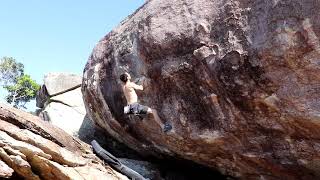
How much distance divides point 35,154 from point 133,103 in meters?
2.55

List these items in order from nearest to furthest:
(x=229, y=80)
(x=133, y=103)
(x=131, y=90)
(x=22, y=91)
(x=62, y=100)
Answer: (x=229, y=80) → (x=133, y=103) → (x=131, y=90) → (x=62, y=100) → (x=22, y=91)

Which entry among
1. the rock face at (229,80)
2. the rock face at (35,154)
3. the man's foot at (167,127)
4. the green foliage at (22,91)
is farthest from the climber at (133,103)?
the green foliage at (22,91)

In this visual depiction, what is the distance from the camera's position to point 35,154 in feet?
29.1

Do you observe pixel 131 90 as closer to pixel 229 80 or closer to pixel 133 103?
pixel 133 103

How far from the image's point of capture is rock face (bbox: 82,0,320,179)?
7.57m

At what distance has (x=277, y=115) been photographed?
8.21 metres

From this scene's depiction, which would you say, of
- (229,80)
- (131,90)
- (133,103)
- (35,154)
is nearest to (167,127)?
(133,103)

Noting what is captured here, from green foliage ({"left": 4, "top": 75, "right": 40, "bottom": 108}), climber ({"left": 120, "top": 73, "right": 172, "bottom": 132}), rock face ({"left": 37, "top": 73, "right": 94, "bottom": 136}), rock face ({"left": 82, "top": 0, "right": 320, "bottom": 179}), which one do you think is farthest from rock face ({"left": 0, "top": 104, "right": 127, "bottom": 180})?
green foliage ({"left": 4, "top": 75, "right": 40, "bottom": 108})

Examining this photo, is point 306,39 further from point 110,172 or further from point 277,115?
point 110,172

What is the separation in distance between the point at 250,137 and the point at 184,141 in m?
1.73

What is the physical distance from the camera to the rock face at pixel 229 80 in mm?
7570

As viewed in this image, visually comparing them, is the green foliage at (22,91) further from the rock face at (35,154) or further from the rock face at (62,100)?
the rock face at (35,154)

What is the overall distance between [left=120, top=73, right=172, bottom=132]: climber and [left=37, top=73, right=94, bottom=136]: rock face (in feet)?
17.5

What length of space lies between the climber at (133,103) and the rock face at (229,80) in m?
0.16
